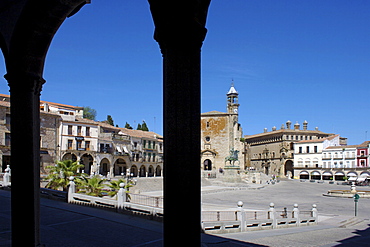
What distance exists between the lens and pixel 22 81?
5.49 metres

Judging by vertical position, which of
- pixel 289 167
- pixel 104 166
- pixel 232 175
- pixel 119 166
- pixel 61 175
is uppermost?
pixel 61 175

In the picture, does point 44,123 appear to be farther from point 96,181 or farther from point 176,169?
point 176,169

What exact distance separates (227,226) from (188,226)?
8727 millimetres

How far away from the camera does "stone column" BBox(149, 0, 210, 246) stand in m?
3.31

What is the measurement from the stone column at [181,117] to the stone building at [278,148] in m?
67.8

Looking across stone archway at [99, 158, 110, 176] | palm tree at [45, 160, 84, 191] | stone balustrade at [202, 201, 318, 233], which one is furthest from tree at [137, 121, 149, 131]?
stone balustrade at [202, 201, 318, 233]

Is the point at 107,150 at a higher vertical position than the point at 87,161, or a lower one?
higher

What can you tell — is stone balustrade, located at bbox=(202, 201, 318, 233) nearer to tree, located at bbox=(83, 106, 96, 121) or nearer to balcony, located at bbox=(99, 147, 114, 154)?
balcony, located at bbox=(99, 147, 114, 154)

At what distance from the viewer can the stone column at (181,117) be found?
3.31 meters

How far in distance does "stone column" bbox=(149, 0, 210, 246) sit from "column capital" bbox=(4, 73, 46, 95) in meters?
2.85

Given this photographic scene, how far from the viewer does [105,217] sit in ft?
35.6

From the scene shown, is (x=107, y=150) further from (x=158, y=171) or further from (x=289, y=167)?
(x=289, y=167)

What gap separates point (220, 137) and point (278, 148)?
20.6m

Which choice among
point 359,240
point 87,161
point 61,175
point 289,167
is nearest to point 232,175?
point 87,161
